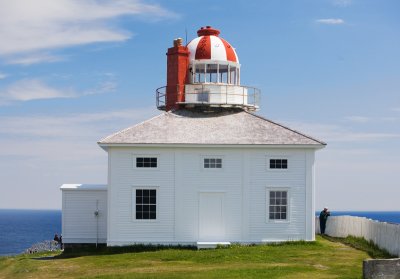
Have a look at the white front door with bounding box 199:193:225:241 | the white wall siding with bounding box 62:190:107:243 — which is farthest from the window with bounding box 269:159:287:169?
the white wall siding with bounding box 62:190:107:243

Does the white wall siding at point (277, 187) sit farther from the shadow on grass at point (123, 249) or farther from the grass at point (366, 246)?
the shadow on grass at point (123, 249)

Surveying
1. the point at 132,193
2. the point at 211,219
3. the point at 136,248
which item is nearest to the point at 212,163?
the point at 211,219

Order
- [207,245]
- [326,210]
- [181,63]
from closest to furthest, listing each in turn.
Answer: [207,245], [181,63], [326,210]

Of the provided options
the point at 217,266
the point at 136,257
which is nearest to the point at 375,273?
the point at 217,266

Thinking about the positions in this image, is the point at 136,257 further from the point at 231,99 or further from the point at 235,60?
the point at 235,60

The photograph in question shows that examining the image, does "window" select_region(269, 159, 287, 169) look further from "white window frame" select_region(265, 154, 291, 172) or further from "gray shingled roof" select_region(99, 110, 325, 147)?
"gray shingled roof" select_region(99, 110, 325, 147)

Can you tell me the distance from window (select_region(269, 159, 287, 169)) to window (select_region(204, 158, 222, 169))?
2.17m

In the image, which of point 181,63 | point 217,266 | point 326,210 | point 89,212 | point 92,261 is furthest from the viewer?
point 326,210

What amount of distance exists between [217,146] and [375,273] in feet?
39.2

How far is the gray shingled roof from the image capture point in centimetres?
3136

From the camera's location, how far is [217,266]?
997 inches

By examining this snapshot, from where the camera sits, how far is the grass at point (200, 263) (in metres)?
23.5

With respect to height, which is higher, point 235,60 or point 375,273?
point 235,60

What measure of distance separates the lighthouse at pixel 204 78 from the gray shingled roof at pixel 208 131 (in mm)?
722
